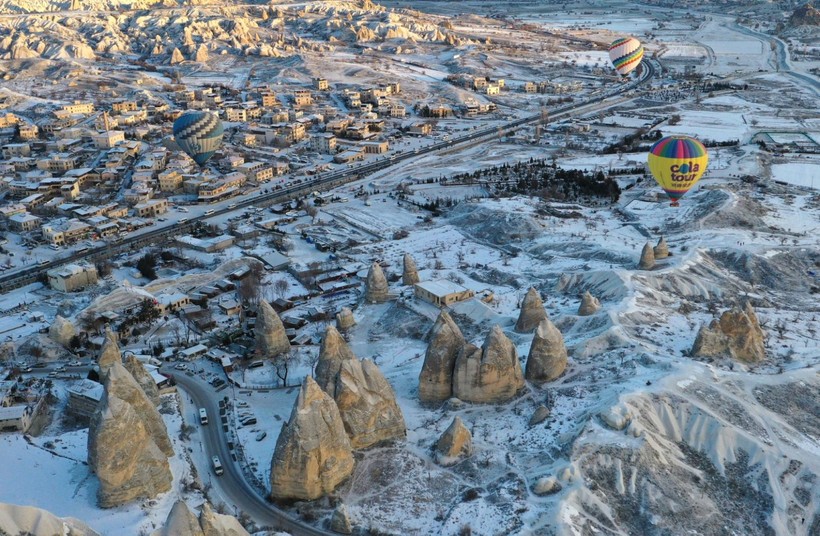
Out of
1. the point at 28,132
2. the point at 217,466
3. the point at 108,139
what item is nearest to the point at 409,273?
the point at 217,466

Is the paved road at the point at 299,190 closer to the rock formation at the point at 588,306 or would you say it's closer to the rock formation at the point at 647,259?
the rock formation at the point at 588,306

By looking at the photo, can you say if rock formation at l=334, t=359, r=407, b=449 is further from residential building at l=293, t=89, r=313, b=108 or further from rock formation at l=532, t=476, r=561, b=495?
residential building at l=293, t=89, r=313, b=108

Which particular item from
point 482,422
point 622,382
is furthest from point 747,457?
point 482,422

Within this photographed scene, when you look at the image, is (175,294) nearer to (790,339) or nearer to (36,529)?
(36,529)

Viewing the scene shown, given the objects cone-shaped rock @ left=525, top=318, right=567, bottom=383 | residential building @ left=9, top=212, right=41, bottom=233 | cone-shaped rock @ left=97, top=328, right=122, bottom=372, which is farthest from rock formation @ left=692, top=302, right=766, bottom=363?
residential building @ left=9, top=212, right=41, bottom=233

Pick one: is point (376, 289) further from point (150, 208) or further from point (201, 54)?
point (201, 54)
